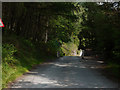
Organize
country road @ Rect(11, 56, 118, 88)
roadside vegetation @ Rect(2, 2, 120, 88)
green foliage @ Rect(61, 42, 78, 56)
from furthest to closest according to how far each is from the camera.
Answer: green foliage @ Rect(61, 42, 78, 56) → country road @ Rect(11, 56, 118, 88) → roadside vegetation @ Rect(2, 2, 120, 88)

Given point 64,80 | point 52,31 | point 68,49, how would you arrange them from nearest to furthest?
1. point 64,80
2. point 52,31
3. point 68,49

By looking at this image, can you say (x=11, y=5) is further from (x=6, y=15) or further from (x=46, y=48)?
(x=46, y=48)

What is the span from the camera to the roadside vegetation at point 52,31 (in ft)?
6.21

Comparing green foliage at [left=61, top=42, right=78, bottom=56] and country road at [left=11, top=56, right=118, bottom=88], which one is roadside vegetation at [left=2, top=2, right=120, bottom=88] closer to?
country road at [left=11, top=56, right=118, bottom=88]

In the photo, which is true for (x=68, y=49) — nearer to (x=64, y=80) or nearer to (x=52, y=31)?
(x=52, y=31)

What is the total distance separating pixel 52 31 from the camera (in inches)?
1155

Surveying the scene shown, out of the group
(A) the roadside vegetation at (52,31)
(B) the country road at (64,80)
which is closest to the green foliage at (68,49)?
(A) the roadside vegetation at (52,31)

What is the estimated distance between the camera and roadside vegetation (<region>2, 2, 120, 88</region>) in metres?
1.89

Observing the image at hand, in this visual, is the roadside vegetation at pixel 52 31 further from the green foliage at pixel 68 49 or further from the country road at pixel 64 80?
the green foliage at pixel 68 49

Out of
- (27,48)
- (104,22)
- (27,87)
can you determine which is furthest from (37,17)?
(104,22)

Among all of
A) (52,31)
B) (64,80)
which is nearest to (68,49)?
(52,31)

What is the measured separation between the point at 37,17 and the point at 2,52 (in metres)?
14.5

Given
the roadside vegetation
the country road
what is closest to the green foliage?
the roadside vegetation

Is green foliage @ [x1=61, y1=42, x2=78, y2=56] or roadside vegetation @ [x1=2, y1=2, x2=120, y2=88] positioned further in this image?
green foliage @ [x1=61, y1=42, x2=78, y2=56]
